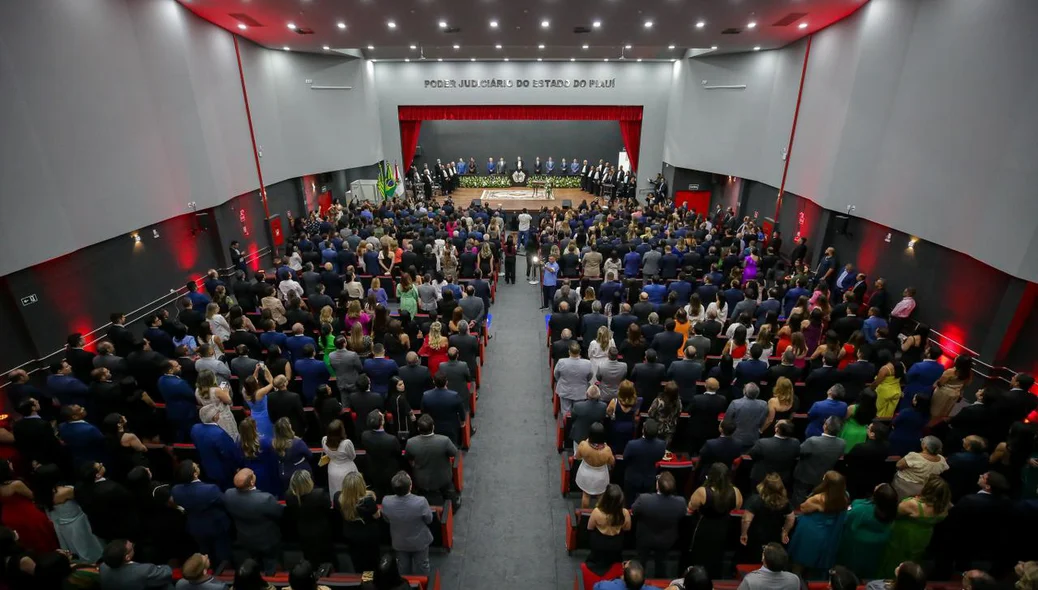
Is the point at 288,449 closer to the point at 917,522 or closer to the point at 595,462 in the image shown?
the point at 595,462

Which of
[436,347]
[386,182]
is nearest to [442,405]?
[436,347]

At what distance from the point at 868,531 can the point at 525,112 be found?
17429mm

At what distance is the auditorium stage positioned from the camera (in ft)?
61.5

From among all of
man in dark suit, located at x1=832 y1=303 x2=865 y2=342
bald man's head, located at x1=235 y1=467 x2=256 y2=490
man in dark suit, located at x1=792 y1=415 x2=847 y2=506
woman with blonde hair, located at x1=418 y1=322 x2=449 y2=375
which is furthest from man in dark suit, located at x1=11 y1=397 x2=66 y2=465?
man in dark suit, located at x1=832 y1=303 x2=865 y2=342

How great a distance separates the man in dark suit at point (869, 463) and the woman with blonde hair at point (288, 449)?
15.2ft

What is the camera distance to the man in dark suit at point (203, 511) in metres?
3.62

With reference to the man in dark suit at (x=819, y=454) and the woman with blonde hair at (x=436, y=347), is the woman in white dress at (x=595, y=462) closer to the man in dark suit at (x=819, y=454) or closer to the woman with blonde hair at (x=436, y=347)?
the man in dark suit at (x=819, y=454)

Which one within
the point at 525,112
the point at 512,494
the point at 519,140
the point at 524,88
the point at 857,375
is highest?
the point at 524,88

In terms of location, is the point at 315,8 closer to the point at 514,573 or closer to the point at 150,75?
the point at 150,75

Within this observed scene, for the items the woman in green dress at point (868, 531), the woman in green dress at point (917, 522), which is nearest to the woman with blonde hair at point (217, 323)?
the woman in green dress at point (868, 531)

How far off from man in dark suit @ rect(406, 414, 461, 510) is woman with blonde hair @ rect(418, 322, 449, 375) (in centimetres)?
160

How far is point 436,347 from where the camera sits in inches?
231

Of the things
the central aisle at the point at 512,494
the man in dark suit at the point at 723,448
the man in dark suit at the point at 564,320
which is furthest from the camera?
the man in dark suit at the point at 564,320

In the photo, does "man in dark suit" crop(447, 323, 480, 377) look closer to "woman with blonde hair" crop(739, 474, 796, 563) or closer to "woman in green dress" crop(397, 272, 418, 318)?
"woman in green dress" crop(397, 272, 418, 318)
